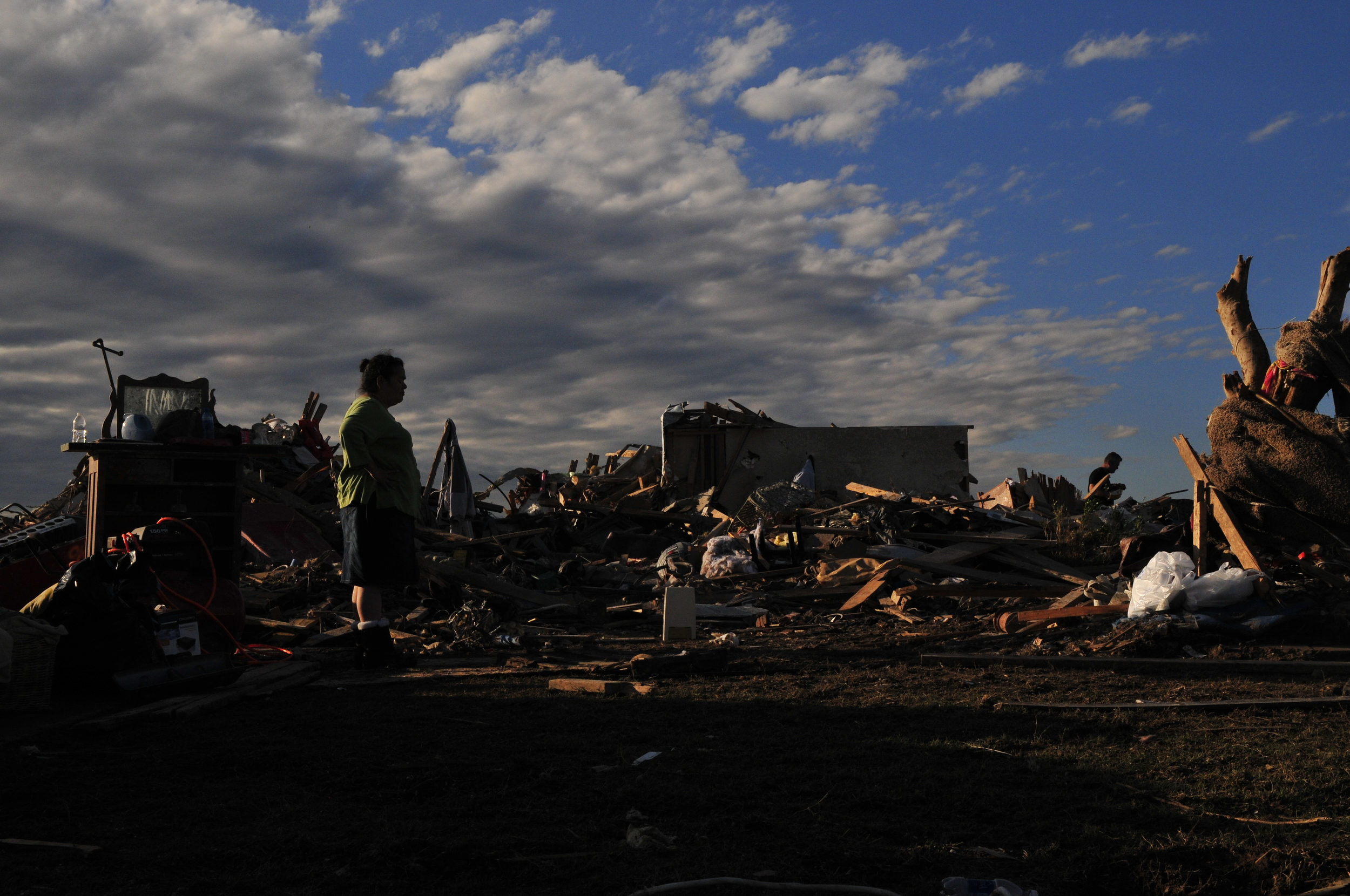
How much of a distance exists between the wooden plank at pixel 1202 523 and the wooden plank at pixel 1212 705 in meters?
4.21

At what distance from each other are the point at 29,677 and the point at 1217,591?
8016 millimetres

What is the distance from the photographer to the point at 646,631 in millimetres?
9711

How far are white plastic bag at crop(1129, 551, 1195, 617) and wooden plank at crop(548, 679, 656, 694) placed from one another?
14.2ft

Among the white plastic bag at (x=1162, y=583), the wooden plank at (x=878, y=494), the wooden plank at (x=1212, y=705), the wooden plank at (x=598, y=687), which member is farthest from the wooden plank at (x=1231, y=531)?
the wooden plank at (x=598, y=687)

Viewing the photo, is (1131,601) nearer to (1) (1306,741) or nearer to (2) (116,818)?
(1) (1306,741)

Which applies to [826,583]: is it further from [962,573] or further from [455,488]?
[455,488]

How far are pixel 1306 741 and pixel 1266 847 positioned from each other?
72.4 inches

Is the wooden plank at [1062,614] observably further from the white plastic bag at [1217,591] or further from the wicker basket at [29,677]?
the wicker basket at [29,677]

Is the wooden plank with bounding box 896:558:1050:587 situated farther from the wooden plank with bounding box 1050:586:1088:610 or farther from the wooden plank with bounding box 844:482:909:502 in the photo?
the wooden plank with bounding box 844:482:909:502

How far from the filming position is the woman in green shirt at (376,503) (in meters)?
6.67

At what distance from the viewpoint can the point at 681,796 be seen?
342cm

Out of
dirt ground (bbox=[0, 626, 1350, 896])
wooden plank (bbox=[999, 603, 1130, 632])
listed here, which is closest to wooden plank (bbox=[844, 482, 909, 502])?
wooden plank (bbox=[999, 603, 1130, 632])

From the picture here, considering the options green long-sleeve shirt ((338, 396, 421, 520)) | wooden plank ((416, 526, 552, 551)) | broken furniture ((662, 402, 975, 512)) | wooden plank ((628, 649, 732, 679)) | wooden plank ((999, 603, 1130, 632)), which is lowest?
wooden plank ((628, 649, 732, 679))

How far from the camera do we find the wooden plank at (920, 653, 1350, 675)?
21.4 feet
